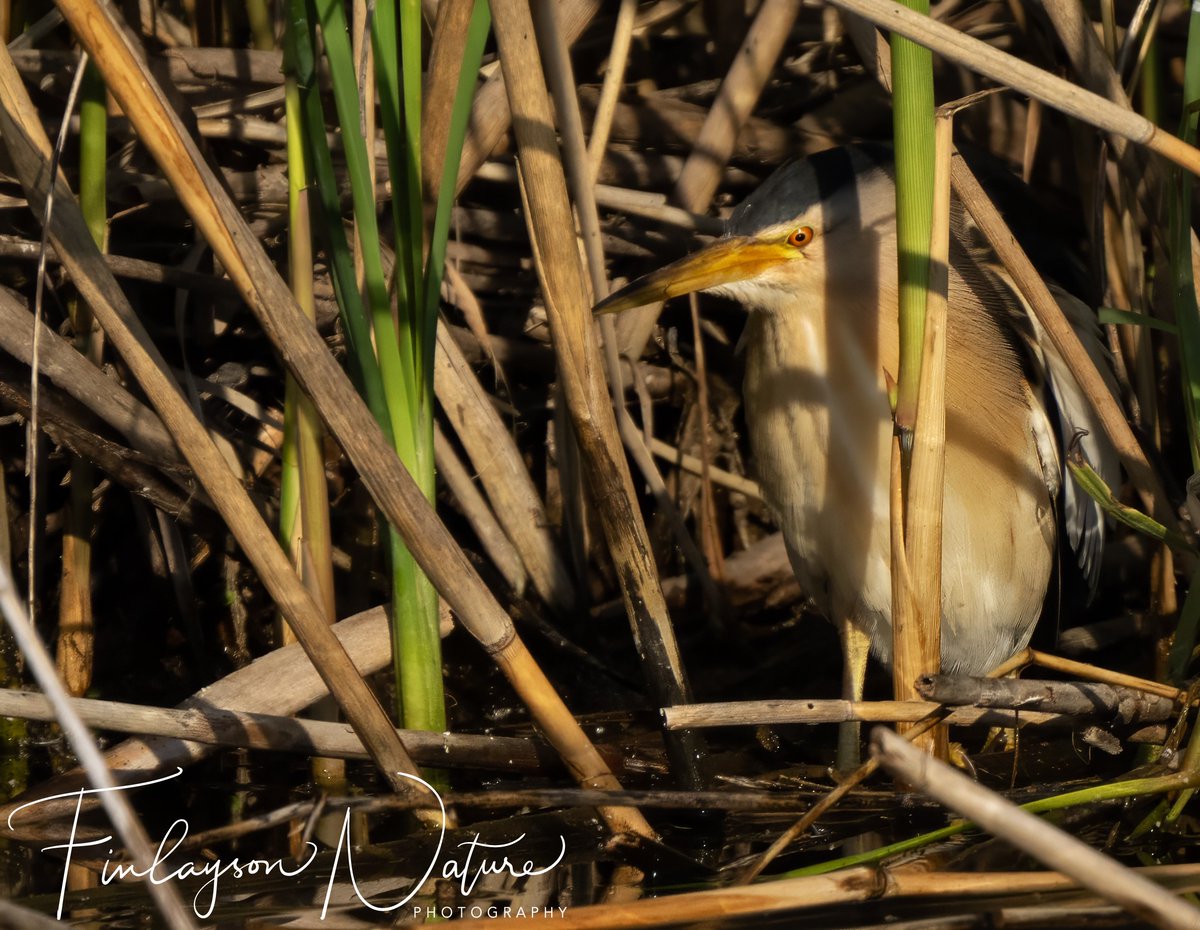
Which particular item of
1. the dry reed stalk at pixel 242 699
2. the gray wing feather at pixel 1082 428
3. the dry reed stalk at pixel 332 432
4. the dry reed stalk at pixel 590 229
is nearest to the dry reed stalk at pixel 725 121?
the dry reed stalk at pixel 590 229

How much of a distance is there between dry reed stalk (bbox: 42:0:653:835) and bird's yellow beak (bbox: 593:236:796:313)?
1.94 feet

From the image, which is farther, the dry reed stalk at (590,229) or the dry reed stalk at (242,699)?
the dry reed stalk at (590,229)

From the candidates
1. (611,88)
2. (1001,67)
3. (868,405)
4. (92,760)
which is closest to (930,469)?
(1001,67)

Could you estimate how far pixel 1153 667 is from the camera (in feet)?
7.28

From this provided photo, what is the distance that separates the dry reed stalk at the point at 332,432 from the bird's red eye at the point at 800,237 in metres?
0.77

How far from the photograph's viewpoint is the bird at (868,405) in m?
2.01

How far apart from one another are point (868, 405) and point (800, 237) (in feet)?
0.91

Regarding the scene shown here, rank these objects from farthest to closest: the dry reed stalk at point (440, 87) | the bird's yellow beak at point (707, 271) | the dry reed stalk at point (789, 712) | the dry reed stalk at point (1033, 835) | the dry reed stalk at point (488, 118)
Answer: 1. the dry reed stalk at point (488, 118)
2. the bird's yellow beak at point (707, 271)
3. the dry reed stalk at point (440, 87)
4. the dry reed stalk at point (789, 712)
5. the dry reed stalk at point (1033, 835)

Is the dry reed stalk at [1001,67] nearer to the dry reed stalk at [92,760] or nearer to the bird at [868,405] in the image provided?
the bird at [868,405]

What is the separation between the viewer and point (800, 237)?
2002 mm

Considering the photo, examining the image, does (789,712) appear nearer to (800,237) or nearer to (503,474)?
(800,237)

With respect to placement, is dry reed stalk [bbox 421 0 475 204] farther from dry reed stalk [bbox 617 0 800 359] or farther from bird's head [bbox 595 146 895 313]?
dry reed stalk [bbox 617 0 800 359]

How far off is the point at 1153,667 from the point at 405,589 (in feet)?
4.09

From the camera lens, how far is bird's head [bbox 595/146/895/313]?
1.99 metres
